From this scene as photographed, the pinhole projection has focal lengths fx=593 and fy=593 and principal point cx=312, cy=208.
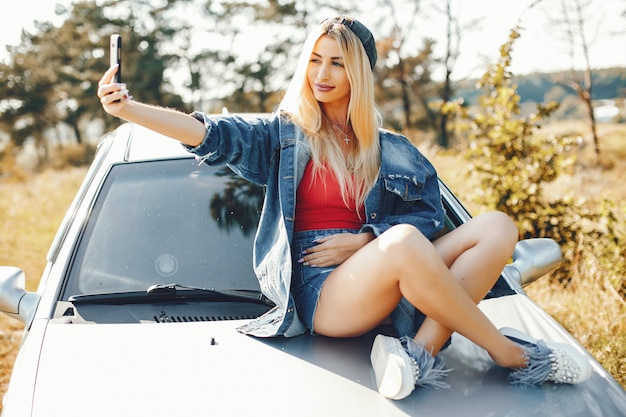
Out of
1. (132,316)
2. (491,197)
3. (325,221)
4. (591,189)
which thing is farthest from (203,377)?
(591,189)

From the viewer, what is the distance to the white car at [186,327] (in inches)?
61.9

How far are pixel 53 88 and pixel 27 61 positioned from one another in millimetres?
1813

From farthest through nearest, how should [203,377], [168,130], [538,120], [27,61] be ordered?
[27,61] → [538,120] → [168,130] → [203,377]

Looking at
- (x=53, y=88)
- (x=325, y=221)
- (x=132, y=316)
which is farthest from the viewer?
(x=53, y=88)

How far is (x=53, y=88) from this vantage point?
2584 cm

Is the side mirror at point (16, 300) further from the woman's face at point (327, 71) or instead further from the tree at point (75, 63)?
→ the tree at point (75, 63)

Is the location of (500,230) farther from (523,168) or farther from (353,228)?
(523,168)

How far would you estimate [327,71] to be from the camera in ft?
7.14

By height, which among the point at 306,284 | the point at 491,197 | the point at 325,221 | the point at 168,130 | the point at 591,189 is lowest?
the point at 591,189

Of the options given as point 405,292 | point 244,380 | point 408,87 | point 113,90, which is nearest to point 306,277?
point 405,292

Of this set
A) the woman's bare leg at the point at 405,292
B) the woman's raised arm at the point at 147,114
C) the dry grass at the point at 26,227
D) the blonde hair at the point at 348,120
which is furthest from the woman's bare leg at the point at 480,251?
the dry grass at the point at 26,227

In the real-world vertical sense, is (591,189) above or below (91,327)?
below

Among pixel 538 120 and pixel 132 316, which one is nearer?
pixel 132 316

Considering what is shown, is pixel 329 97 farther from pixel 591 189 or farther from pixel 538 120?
pixel 591 189
